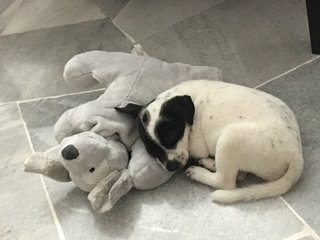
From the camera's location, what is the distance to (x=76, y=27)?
2615mm

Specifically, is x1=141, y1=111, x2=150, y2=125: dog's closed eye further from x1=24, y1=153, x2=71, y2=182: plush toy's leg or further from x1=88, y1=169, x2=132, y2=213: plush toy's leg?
x1=24, y1=153, x2=71, y2=182: plush toy's leg

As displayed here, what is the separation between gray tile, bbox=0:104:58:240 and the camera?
65.6 inches

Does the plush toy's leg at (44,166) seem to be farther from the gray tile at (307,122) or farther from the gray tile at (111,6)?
the gray tile at (111,6)

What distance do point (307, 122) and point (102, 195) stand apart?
68 cm

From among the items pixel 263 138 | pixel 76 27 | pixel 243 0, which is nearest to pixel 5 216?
pixel 263 138

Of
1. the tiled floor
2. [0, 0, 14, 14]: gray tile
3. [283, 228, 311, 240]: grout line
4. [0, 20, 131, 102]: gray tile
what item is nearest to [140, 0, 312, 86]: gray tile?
the tiled floor

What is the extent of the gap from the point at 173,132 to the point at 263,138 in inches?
9.9

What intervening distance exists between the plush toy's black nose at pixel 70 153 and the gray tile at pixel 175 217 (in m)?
0.19

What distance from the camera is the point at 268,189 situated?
1.56m

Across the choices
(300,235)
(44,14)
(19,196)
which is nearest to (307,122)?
(300,235)

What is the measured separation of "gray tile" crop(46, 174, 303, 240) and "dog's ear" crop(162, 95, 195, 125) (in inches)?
7.8

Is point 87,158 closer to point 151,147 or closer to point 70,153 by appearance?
point 70,153

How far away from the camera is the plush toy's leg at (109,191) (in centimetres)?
160

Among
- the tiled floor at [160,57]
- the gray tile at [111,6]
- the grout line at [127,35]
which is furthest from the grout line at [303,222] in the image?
the gray tile at [111,6]
